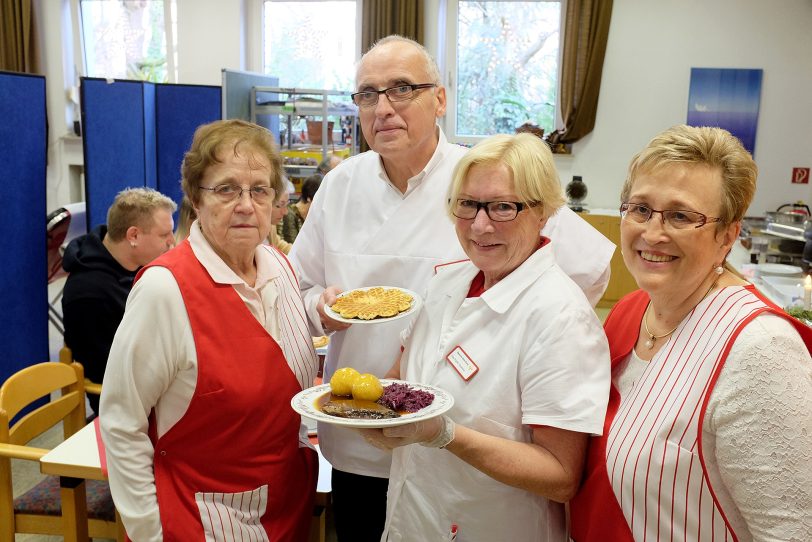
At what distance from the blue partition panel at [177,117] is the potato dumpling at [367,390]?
431cm

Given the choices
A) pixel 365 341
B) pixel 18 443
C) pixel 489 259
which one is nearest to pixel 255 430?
pixel 365 341

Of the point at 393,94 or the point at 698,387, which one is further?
the point at 393,94

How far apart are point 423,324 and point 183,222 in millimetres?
1519

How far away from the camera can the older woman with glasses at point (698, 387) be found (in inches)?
42.3

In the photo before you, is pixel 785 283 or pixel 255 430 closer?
pixel 255 430

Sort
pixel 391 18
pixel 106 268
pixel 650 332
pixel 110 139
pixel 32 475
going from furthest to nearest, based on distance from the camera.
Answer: pixel 391 18 < pixel 110 139 < pixel 32 475 < pixel 106 268 < pixel 650 332

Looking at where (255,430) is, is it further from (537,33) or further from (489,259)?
(537,33)

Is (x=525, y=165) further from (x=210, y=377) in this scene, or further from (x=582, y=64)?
(x=582, y=64)

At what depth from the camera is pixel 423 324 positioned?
1604 millimetres

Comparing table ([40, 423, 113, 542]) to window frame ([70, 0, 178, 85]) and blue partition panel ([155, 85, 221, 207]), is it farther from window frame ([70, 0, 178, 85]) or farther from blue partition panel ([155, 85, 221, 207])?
window frame ([70, 0, 178, 85])

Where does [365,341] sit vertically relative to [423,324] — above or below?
below

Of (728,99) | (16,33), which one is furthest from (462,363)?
(16,33)

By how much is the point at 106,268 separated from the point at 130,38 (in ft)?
19.0

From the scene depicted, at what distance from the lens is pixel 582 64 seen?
716cm
